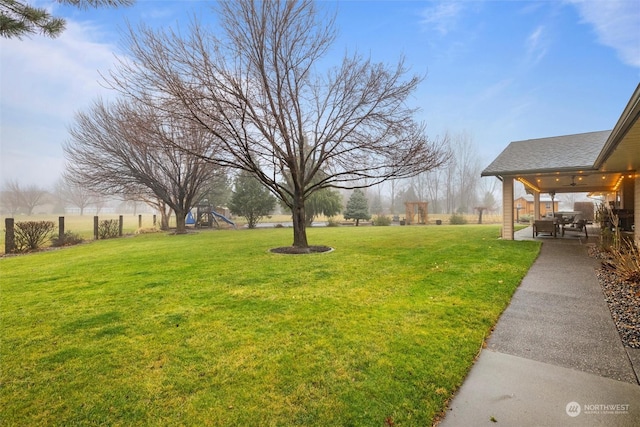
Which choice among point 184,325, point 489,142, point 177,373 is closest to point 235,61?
point 184,325

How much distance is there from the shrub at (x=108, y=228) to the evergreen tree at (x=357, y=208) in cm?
1714

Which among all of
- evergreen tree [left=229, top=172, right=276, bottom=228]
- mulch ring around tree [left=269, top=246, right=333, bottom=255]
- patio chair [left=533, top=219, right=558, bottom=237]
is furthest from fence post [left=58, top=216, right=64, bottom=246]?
patio chair [left=533, top=219, right=558, bottom=237]

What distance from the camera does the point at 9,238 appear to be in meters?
9.72

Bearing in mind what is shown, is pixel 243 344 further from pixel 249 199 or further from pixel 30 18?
pixel 249 199

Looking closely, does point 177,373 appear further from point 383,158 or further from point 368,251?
point 383,158

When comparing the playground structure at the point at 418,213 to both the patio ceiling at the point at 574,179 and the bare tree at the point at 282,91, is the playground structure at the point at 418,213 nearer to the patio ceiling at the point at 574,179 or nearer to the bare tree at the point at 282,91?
the patio ceiling at the point at 574,179

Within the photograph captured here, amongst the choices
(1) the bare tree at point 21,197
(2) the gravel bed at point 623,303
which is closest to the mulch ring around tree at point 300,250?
(2) the gravel bed at point 623,303

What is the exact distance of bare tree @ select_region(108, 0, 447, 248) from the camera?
7.21 m

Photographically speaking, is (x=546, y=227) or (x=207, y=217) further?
(x=207, y=217)

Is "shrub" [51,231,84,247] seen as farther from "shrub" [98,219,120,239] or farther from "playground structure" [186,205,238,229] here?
"playground structure" [186,205,238,229]

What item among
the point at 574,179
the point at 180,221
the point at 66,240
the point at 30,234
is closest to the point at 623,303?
the point at 574,179

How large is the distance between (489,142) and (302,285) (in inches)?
1843

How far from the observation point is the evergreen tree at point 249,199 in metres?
21.5

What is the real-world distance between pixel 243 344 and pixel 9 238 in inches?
465
